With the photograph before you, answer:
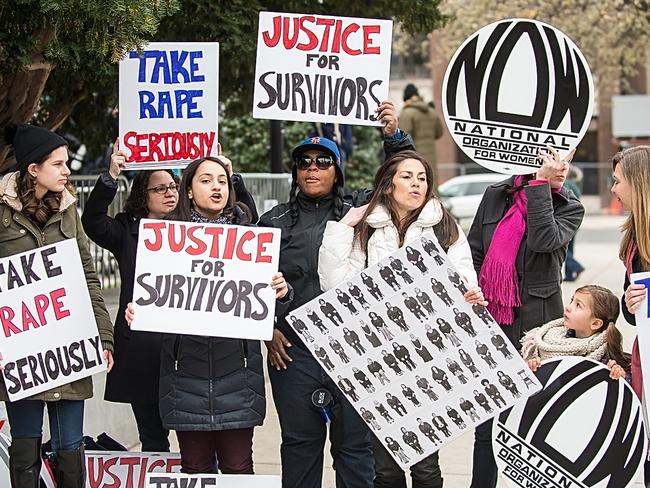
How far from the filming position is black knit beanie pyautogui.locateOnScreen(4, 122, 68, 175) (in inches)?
198

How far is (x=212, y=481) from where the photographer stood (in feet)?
16.3

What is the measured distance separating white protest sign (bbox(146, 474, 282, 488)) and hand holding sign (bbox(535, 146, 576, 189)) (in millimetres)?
1725

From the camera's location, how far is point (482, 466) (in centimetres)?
543

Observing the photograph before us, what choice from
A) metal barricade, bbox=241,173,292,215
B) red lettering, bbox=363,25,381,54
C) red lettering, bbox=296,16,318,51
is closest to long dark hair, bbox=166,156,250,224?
red lettering, bbox=296,16,318,51

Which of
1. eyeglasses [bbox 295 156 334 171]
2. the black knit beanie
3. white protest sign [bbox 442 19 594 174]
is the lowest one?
eyeglasses [bbox 295 156 334 171]

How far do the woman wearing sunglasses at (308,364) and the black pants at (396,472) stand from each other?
175mm

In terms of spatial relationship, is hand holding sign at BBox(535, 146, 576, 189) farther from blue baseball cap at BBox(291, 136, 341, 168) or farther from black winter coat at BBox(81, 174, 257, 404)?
black winter coat at BBox(81, 174, 257, 404)

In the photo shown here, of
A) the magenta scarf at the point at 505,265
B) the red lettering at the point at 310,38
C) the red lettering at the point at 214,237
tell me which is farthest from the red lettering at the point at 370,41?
the red lettering at the point at 214,237

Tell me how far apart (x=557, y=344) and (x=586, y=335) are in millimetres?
137

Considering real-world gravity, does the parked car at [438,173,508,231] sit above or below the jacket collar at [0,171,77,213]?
below

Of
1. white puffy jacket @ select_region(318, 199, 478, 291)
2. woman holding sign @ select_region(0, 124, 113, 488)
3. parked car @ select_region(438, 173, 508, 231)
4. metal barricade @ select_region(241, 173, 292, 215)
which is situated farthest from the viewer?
parked car @ select_region(438, 173, 508, 231)

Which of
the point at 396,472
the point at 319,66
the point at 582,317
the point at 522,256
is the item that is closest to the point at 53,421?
the point at 396,472

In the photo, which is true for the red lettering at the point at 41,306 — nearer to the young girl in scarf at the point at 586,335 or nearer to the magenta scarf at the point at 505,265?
the magenta scarf at the point at 505,265

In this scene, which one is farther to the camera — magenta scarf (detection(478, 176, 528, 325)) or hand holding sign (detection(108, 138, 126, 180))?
Answer: hand holding sign (detection(108, 138, 126, 180))
